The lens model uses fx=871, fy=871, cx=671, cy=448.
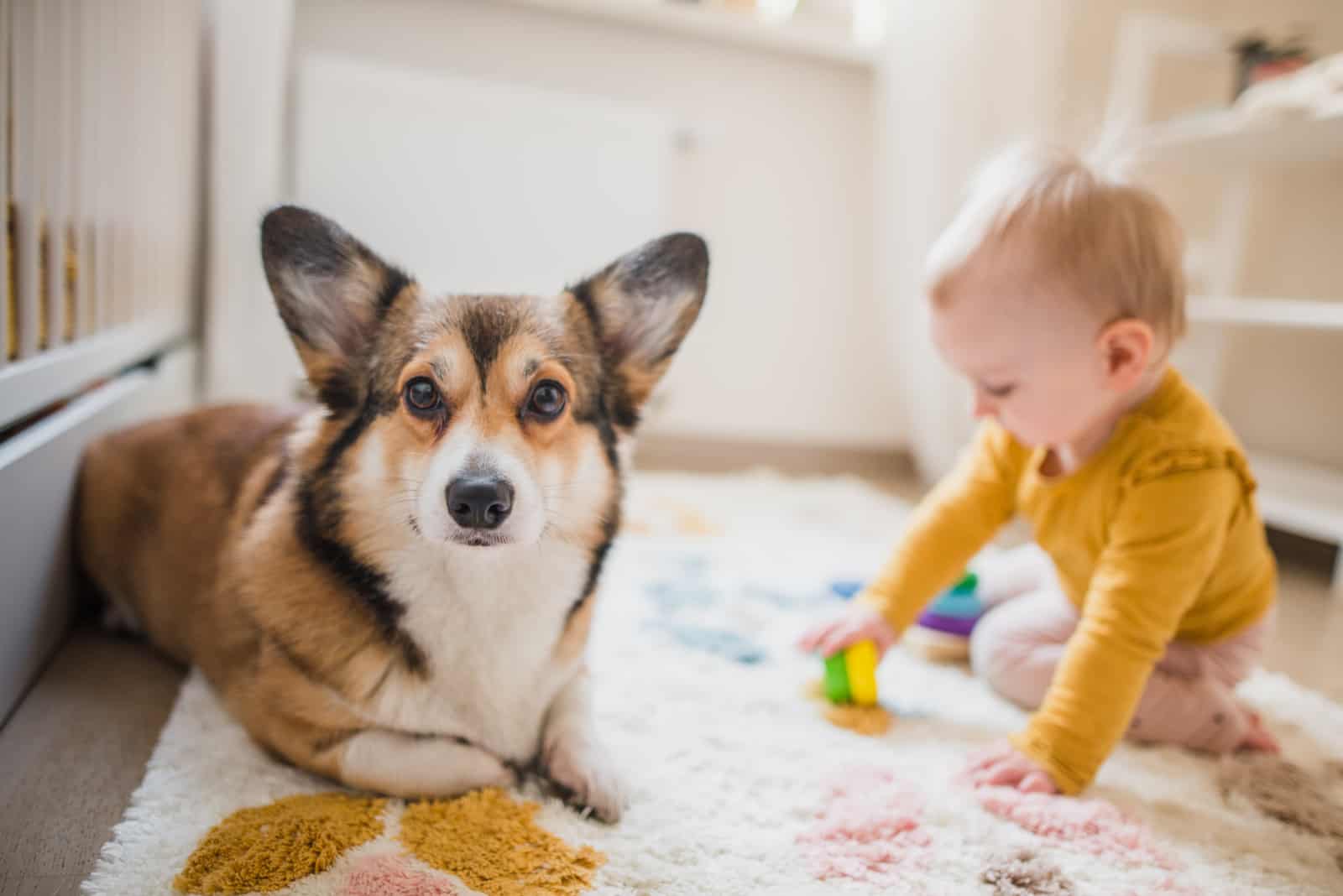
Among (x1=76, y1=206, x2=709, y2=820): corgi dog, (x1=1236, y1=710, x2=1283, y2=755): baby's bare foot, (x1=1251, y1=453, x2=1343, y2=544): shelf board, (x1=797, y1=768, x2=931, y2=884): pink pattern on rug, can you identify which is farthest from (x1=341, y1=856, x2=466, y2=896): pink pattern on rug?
(x1=1251, y1=453, x2=1343, y2=544): shelf board

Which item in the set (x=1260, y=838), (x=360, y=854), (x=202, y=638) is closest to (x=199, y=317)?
(x=202, y=638)

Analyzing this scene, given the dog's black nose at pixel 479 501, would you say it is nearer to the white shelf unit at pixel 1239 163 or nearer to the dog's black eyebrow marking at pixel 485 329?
the dog's black eyebrow marking at pixel 485 329

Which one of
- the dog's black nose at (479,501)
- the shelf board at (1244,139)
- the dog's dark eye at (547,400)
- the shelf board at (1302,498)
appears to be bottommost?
the shelf board at (1302,498)

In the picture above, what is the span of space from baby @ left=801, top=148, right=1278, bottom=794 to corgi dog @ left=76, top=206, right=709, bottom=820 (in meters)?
0.40

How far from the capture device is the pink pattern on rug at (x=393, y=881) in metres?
0.72

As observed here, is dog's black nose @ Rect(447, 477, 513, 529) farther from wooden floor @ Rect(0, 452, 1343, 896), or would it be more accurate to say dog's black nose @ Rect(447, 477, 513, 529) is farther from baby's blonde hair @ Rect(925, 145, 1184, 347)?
baby's blonde hair @ Rect(925, 145, 1184, 347)

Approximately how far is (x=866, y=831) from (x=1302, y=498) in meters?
1.69

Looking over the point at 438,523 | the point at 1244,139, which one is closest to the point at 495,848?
the point at 438,523

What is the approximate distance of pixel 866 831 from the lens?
2.89 ft

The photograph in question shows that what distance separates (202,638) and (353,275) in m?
0.50

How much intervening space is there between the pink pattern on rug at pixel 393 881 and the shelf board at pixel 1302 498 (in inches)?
66.5

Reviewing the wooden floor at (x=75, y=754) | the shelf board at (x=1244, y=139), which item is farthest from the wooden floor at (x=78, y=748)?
the shelf board at (x=1244, y=139)

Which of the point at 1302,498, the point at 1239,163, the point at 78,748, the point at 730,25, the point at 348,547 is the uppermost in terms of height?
the point at 730,25

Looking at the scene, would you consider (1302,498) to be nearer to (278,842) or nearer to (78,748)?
(278,842)
